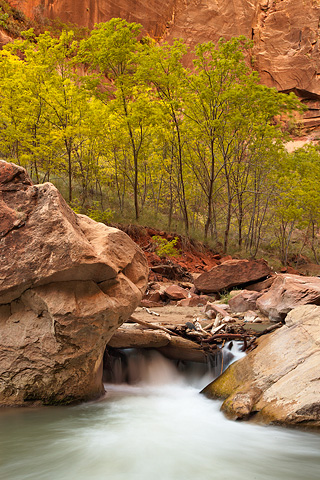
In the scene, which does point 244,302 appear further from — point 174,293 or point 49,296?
point 49,296

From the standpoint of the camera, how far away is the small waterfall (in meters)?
6.00

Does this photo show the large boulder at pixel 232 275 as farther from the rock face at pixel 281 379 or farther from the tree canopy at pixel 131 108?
the tree canopy at pixel 131 108

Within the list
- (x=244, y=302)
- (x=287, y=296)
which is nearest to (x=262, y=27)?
(x=244, y=302)

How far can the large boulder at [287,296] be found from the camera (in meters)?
7.39

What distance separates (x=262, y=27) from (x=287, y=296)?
5290cm

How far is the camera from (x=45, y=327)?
4.29 meters

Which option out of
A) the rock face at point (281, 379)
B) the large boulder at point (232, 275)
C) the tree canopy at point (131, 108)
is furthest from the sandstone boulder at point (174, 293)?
the tree canopy at point (131, 108)

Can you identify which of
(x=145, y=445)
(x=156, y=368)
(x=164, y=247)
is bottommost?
(x=145, y=445)

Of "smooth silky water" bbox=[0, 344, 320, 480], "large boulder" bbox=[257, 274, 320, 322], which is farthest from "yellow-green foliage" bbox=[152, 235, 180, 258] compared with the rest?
"smooth silky water" bbox=[0, 344, 320, 480]

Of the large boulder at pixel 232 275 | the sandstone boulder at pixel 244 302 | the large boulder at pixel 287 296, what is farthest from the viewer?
the large boulder at pixel 232 275

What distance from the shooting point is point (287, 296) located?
7.64 meters

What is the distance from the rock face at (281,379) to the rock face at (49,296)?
178cm

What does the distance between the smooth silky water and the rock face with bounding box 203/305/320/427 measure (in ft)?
0.57

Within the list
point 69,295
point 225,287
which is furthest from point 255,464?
point 225,287
